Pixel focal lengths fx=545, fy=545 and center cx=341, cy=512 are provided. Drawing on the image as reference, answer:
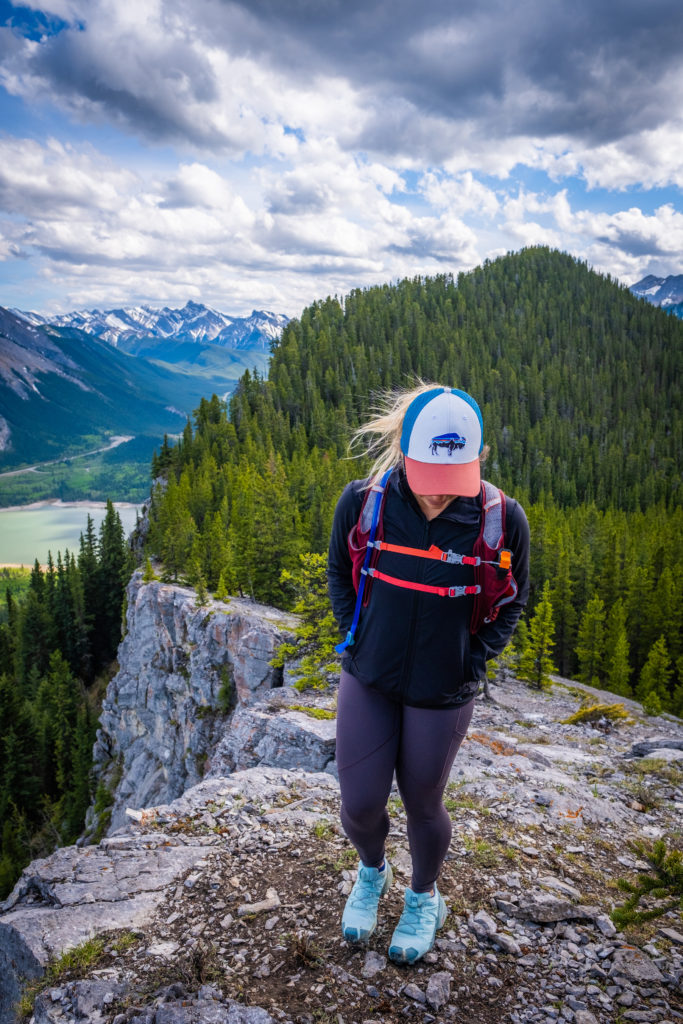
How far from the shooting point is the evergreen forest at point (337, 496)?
122 ft

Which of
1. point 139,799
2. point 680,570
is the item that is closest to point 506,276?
Result: point 680,570

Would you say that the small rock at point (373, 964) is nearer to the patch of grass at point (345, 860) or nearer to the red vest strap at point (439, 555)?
the patch of grass at point (345, 860)

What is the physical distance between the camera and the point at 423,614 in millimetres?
3438

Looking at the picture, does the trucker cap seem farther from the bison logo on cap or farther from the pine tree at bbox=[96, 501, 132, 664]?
the pine tree at bbox=[96, 501, 132, 664]

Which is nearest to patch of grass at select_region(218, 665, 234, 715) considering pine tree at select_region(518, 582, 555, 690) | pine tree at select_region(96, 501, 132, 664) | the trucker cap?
pine tree at select_region(518, 582, 555, 690)

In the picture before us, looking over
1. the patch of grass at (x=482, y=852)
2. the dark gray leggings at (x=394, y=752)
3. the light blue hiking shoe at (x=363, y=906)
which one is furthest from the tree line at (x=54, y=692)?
the dark gray leggings at (x=394, y=752)

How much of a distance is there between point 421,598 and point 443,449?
0.94 meters

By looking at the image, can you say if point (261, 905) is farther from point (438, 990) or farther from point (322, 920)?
point (438, 990)

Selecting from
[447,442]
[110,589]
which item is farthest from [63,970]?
[110,589]

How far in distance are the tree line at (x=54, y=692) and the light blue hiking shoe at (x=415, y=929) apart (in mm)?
35073

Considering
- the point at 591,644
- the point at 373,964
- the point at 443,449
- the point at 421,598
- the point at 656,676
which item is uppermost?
the point at 443,449

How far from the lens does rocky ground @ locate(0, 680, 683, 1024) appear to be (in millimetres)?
3830

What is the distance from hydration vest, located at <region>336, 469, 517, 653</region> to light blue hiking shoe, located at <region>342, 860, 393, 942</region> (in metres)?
2.12

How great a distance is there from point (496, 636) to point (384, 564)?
95 centimetres
